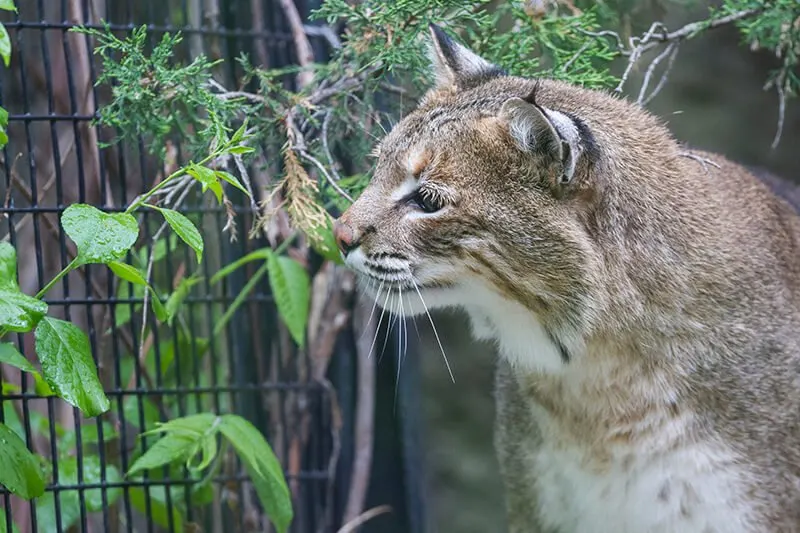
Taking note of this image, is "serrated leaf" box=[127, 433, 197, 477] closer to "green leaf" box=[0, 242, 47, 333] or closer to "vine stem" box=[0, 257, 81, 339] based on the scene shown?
"vine stem" box=[0, 257, 81, 339]

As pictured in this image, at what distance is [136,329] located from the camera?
3182mm

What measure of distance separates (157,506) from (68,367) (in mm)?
1127

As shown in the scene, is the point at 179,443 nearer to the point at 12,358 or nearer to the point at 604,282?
the point at 12,358

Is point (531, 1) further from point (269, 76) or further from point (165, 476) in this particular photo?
point (165, 476)

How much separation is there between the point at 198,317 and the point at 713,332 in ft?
5.88

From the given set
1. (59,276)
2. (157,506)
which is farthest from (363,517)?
(59,276)

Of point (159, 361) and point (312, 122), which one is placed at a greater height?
point (312, 122)

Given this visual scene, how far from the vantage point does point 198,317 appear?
3811mm

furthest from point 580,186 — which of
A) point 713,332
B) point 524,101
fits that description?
point 713,332

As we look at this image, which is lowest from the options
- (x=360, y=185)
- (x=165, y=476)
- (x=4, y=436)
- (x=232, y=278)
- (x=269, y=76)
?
(x=165, y=476)

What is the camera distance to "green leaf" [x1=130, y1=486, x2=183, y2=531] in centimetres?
314

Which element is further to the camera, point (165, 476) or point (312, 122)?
point (165, 476)

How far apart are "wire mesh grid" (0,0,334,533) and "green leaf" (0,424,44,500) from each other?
45 centimetres

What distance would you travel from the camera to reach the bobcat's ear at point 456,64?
2861 mm
